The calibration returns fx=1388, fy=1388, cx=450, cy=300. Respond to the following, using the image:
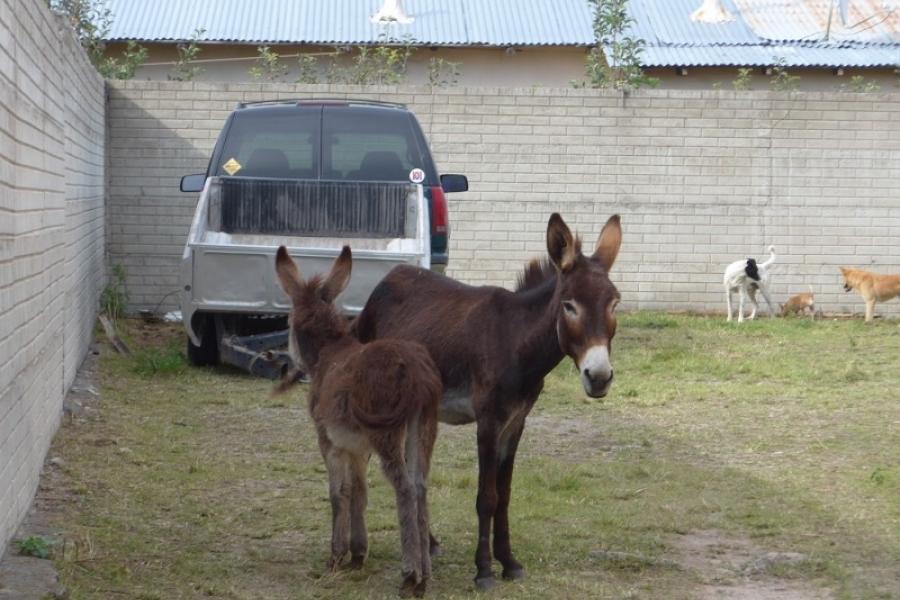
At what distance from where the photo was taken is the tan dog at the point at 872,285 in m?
15.9

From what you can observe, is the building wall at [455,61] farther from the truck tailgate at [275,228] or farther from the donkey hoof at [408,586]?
the donkey hoof at [408,586]

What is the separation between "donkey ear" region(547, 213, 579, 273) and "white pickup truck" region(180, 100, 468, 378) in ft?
16.0

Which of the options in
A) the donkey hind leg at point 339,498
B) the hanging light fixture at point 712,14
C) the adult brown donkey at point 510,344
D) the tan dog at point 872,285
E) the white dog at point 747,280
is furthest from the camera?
the hanging light fixture at point 712,14

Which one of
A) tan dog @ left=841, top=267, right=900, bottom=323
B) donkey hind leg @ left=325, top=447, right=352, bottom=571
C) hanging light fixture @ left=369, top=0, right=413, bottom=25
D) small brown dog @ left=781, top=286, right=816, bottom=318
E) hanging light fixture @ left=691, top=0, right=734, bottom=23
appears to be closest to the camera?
donkey hind leg @ left=325, top=447, right=352, bottom=571

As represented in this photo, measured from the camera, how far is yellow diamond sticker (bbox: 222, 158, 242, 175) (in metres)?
12.0

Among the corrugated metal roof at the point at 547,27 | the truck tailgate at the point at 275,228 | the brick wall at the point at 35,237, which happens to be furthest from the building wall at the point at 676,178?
the corrugated metal roof at the point at 547,27

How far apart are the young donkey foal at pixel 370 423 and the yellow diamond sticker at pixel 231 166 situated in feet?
19.8

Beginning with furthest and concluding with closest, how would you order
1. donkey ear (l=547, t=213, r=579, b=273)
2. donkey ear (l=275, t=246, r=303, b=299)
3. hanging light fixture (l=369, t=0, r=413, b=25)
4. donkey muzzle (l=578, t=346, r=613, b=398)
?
hanging light fixture (l=369, t=0, r=413, b=25) → donkey ear (l=275, t=246, r=303, b=299) → donkey ear (l=547, t=213, r=579, b=273) → donkey muzzle (l=578, t=346, r=613, b=398)

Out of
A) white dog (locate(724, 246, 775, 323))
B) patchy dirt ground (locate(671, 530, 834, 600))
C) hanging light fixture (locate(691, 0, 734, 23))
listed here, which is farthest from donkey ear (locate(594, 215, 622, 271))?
hanging light fixture (locate(691, 0, 734, 23))

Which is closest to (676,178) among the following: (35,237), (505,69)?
(505,69)

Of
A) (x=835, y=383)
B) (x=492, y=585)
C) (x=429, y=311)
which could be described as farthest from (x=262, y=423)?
(x=835, y=383)

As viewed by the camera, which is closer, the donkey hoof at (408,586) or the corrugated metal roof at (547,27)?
the donkey hoof at (408,586)

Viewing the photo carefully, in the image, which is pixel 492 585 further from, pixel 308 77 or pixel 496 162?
pixel 308 77

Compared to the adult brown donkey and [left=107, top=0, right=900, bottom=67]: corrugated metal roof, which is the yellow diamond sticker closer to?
the adult brown donkey
